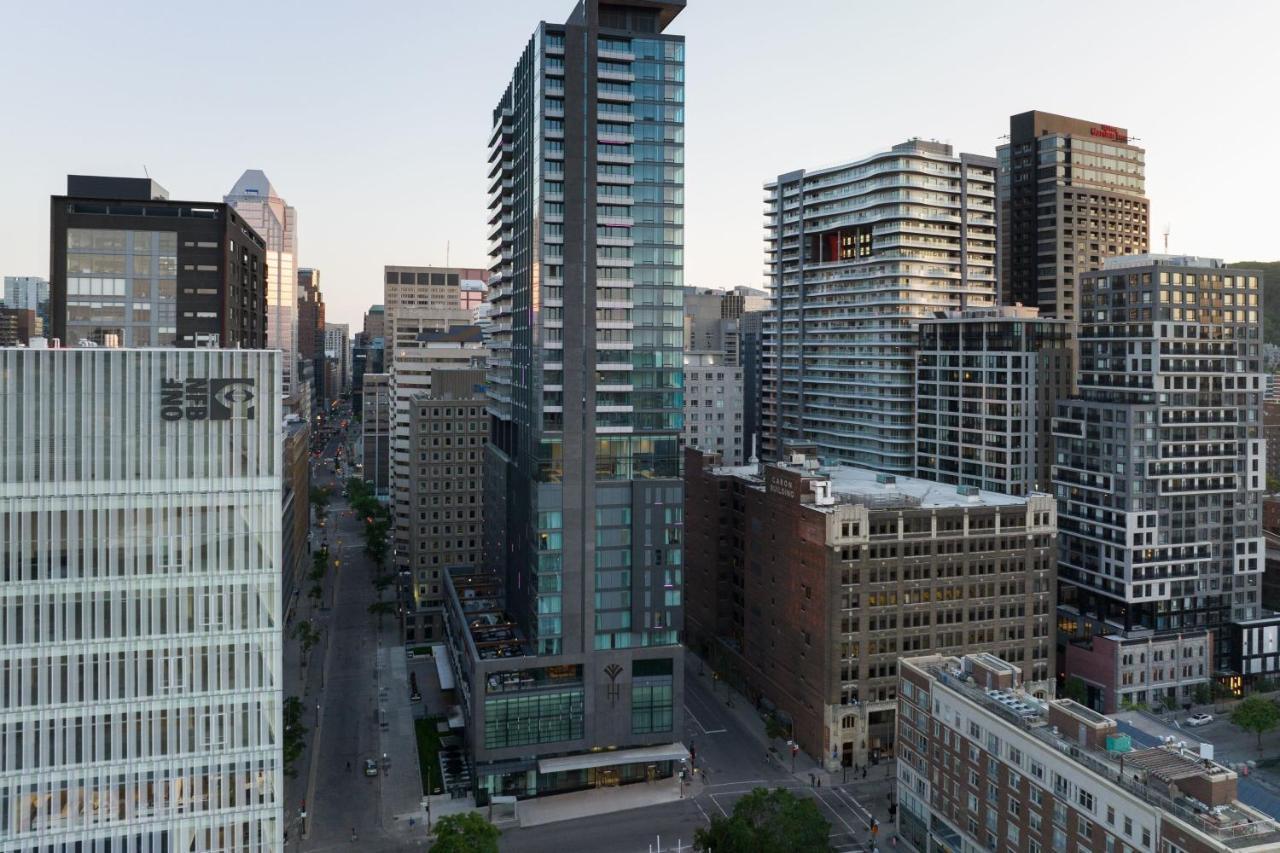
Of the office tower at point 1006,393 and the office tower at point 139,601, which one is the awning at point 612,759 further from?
the office tower at point 1006,393

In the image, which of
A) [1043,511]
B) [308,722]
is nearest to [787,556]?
[1043,511]

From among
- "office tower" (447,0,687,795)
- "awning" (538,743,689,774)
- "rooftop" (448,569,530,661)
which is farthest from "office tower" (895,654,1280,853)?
"rooftop" (448,569,530,661)

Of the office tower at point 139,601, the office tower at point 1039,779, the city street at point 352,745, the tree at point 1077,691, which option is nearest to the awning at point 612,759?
the city street at point 352,745

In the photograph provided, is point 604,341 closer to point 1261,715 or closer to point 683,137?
point 683,137

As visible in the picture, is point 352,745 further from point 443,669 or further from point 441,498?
point 441,498

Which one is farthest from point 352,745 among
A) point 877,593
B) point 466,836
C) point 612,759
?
point 877,593

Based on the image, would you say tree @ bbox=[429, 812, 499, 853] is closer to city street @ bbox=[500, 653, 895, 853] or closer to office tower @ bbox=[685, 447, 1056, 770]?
city street @ bbox=[500, 653, 895, 853]
